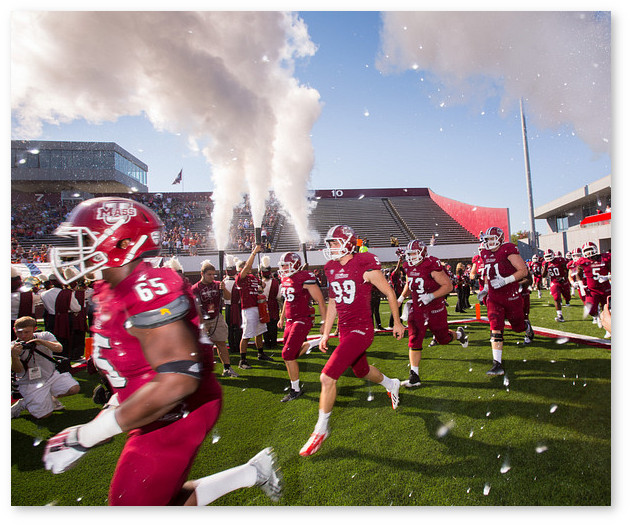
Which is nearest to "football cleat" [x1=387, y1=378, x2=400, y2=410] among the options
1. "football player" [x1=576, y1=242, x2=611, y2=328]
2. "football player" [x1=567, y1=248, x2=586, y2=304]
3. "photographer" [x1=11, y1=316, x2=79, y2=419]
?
"photographer" [x1=11, y1=316, x2=79, y2=419]

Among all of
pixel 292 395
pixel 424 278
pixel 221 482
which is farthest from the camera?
pixel 424 278

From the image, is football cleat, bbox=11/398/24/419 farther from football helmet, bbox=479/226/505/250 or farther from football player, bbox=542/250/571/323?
football player, bbox=542/250/571/323

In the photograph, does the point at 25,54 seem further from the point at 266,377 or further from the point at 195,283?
the point at 266,377

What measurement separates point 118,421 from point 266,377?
3.06 metres

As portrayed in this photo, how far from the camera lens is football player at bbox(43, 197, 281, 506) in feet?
3.28

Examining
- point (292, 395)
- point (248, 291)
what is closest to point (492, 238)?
point (292, 395)

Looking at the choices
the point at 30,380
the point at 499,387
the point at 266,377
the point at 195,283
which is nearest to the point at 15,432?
Answer: the point at 30,380

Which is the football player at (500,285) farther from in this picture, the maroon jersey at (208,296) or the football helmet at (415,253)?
the maroon jersey at (208,296)

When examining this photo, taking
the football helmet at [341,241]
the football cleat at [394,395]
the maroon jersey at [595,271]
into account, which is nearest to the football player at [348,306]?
the football helmet at [341,241]

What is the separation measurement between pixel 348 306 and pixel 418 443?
0.96 metres

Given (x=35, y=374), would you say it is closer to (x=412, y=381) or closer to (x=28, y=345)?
(x=28, y=345)

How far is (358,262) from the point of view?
2582 mm

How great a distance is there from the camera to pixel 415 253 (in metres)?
3.72

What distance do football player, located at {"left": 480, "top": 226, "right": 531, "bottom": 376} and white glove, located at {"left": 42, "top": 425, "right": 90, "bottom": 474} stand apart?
133 inches
